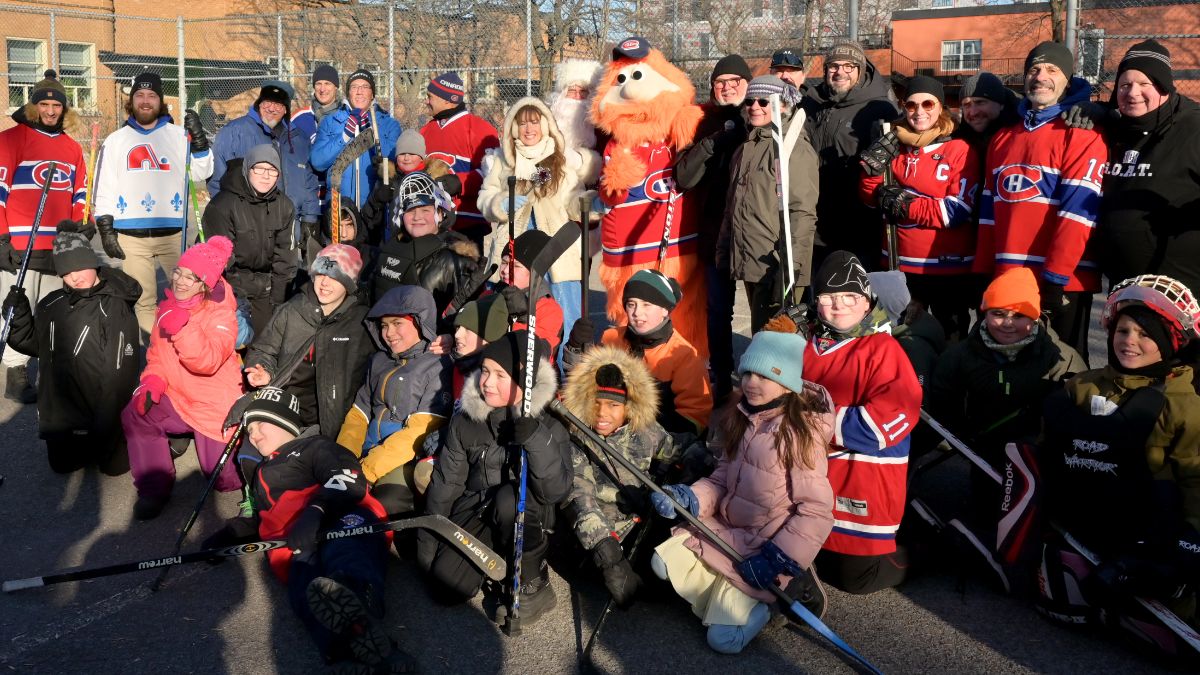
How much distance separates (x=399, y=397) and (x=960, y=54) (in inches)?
890

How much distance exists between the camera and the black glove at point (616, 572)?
4176 millimetres

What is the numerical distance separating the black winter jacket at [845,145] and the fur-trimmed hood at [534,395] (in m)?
2.74

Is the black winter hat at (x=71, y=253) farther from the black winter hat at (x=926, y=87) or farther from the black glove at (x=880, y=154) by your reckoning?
the black winter hat at (x=926, y=87)

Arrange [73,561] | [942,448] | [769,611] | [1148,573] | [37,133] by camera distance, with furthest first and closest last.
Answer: [37,133]
[942,448]
[73,561]
[769,611]
[1148,573]

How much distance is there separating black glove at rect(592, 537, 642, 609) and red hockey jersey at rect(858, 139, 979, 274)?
280 centimetres

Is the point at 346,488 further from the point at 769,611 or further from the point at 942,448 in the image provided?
the point at 942,448

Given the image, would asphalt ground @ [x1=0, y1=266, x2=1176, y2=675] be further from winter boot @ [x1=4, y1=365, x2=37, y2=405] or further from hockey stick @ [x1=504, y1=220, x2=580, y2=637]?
winter boot @ [x1=4, y1=365, x2=37, y2=405]

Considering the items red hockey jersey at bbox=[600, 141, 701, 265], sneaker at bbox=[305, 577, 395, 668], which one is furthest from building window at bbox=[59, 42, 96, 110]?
sneaker at bbox=[305, 577, 395, 668]

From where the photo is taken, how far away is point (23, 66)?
24125 millimetres

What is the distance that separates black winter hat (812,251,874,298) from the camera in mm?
4453

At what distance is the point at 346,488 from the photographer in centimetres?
457

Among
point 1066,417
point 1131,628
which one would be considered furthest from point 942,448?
point 1131,628

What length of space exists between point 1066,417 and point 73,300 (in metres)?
5.27

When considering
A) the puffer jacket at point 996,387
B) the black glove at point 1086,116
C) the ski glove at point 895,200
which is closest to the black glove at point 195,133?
the ski glove at point 895,200
